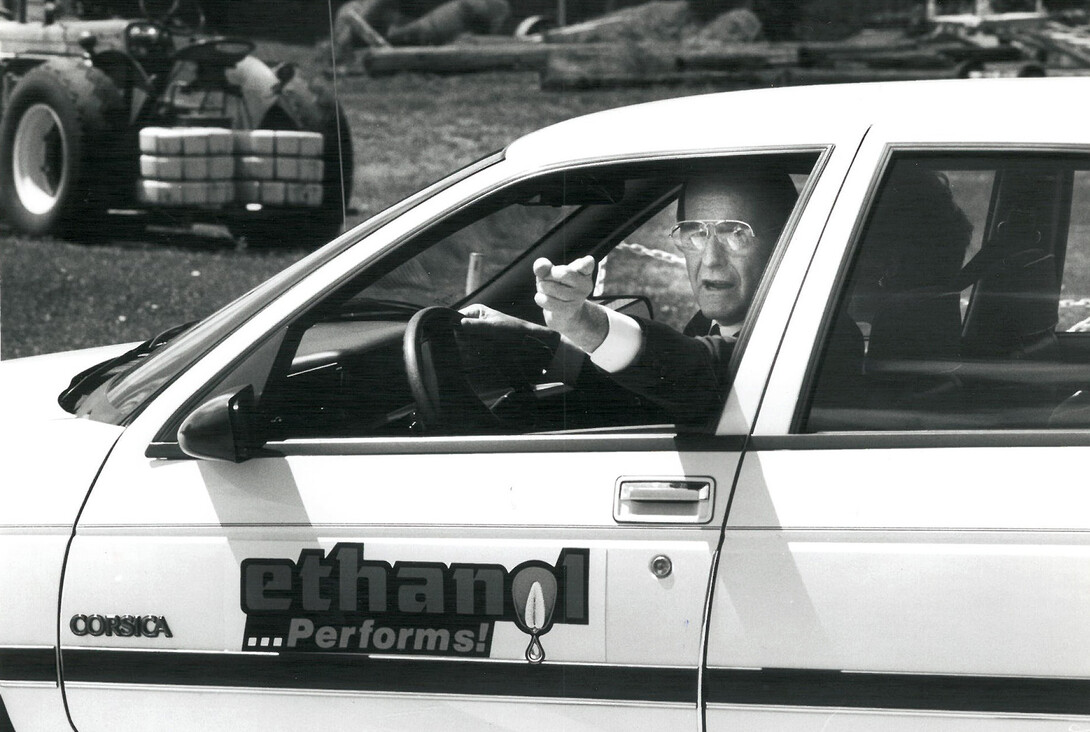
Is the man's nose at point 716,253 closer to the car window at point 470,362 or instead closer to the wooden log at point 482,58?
the car window at point 470,362

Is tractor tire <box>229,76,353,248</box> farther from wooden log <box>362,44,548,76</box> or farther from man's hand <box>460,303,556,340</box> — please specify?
man's hand <box>460,303,556,340</box>

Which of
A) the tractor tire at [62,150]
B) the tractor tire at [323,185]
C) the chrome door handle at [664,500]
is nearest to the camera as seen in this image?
the chrome door handle at [664,500]

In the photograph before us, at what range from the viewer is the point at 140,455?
95.2 inches

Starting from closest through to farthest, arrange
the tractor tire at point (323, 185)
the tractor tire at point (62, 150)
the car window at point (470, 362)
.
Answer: the car window at point (470, 362) < the tractor tire at point (62, 150) < the tractor tire at point (323, 185)

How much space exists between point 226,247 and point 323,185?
0.75 metres

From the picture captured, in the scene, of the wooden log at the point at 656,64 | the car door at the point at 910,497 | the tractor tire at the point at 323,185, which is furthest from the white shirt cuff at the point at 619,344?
the wooden log at the point at 656,64

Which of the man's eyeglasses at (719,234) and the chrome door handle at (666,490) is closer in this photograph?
the chrome door handle at (666,490)

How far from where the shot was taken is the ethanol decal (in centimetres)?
226

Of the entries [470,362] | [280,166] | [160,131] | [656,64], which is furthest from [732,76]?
[470,362]

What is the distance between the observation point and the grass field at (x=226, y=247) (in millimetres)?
7539

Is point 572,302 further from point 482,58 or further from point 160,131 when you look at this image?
point 482,58

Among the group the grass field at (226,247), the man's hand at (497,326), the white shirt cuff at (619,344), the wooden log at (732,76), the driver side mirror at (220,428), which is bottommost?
the grass field at (226,247)

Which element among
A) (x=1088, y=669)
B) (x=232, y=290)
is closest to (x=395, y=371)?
(x=1088, y=669)

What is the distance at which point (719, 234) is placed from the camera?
2506mm
